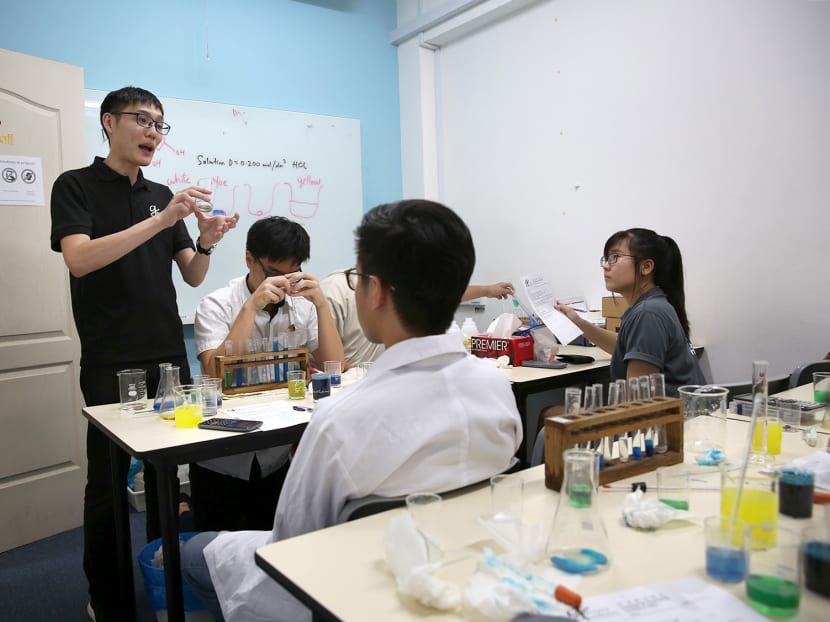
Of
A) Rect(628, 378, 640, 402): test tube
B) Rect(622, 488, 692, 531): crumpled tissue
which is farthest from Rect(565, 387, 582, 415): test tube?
Rect(622, 488, 692, 531): crumpled tissue

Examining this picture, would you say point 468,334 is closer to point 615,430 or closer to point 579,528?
point 615,430

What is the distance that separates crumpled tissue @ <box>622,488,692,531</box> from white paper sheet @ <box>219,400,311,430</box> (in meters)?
1.03

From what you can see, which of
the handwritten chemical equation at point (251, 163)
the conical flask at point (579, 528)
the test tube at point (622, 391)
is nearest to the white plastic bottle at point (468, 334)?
the test tube at point (622, 391)

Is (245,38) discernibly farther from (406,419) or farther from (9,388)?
(406,419)

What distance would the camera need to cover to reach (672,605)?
829 millimetres

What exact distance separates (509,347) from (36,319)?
2291 millimetres

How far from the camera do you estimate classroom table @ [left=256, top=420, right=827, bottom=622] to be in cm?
Result: 87

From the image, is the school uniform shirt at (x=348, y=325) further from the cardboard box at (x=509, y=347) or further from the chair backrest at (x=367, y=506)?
the chair backrest at (x=367, y=506)

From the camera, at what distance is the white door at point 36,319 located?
9.53 ft

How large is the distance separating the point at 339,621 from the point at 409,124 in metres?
4.56

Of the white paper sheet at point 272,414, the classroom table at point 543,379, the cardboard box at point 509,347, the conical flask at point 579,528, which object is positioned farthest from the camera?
the cardboard box at point 509,347

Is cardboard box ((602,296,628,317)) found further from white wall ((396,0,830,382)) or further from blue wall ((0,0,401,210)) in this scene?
blue wall ((0,0,401,210))

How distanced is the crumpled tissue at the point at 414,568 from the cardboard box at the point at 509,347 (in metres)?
2.14

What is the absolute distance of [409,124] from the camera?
16.3ft
